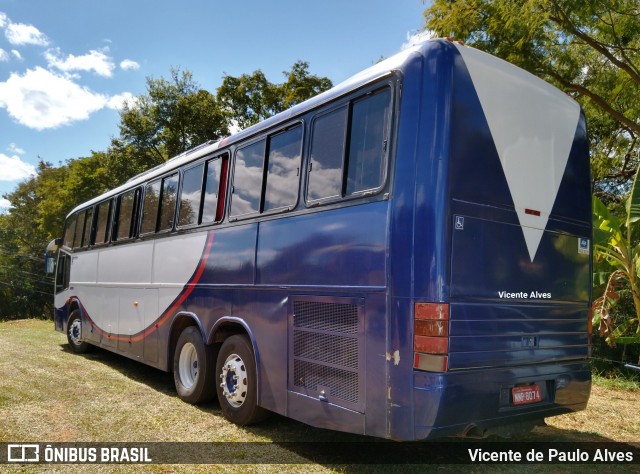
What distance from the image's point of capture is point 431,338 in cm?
398

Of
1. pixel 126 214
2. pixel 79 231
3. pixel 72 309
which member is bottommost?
pixel 72 309

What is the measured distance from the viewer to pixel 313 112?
5336 mm

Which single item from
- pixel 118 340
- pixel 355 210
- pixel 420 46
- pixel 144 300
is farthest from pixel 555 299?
pixel 118 340

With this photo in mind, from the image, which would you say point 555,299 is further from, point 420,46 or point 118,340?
point 118,340

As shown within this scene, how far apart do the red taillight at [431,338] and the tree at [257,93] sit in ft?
81.8

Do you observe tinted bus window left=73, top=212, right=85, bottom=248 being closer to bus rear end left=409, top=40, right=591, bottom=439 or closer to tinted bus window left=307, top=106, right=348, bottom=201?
tinted bus window left=307, top=106, right=348, bottom=201

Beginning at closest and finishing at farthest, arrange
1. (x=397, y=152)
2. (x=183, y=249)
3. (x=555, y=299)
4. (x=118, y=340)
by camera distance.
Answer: (x=397, y=152), (x=555, y=299), (x=183, y=249), (x=118, y=340)

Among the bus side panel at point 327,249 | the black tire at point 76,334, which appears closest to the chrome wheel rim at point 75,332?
the black tire at point 76,334

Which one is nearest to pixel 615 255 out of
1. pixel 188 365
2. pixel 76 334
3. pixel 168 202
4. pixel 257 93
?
pixel 188 365

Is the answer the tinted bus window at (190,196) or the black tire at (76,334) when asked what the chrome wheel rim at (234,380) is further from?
the black tire at (76,334)

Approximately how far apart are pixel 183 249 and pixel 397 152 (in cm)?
416

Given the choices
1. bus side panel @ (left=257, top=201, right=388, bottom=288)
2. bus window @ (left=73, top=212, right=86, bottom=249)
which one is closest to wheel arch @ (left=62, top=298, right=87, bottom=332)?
bus window @ (left=73, top=212, right=86, bottom=249)

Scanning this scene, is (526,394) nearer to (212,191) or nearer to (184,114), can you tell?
(212,191)

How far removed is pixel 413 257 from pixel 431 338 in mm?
617
